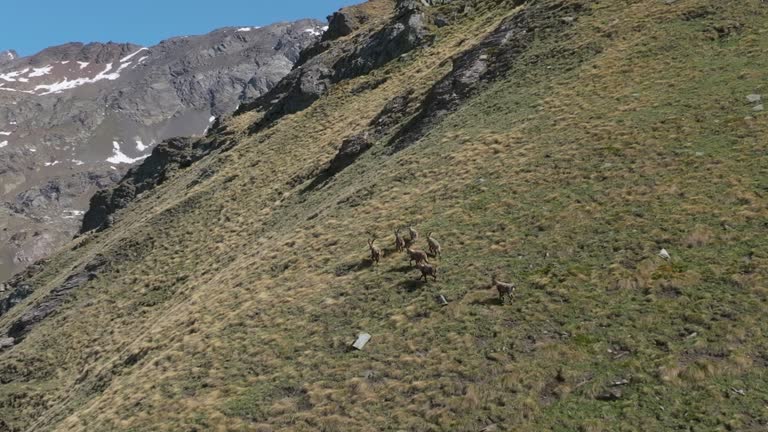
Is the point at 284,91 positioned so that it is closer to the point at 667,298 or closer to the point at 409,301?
the point at 409,301

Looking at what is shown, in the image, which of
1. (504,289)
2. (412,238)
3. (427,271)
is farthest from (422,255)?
(504,289)

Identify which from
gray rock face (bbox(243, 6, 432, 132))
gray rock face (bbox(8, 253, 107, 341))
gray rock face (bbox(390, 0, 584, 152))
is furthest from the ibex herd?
gray rock face (bbox(243, 6, 432, 132))

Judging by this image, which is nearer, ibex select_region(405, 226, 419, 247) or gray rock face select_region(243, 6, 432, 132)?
ibex select_region(405, 226, 419, 247)

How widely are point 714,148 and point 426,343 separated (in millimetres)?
17079

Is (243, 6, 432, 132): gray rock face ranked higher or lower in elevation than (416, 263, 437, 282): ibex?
higher

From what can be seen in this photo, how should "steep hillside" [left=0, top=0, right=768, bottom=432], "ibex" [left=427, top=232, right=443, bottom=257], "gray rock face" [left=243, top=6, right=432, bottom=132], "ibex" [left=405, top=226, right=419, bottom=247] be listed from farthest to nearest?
"gray rock face" [left=243, top=6, right=432, bottom=132], "ibex" [left=405, top=226, right=419, bottom=247], "ibex" [left=427, top=232, right=443, bottom=257], "steep hillside" [left=0, top=0, right=768, bottom=432]

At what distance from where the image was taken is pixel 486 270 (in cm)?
2288

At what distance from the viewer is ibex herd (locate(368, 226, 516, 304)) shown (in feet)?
67.2

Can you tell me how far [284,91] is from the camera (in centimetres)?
8738

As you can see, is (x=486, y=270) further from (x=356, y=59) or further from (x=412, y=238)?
(x=356, y=59)

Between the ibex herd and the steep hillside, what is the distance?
0.46 m

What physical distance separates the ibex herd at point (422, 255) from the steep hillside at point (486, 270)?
458 mm

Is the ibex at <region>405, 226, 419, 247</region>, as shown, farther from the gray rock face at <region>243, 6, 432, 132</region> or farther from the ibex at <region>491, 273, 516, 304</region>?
the gray rock face at <region>243, 6, 432, 132</region>

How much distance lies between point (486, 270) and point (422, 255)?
2928mm
